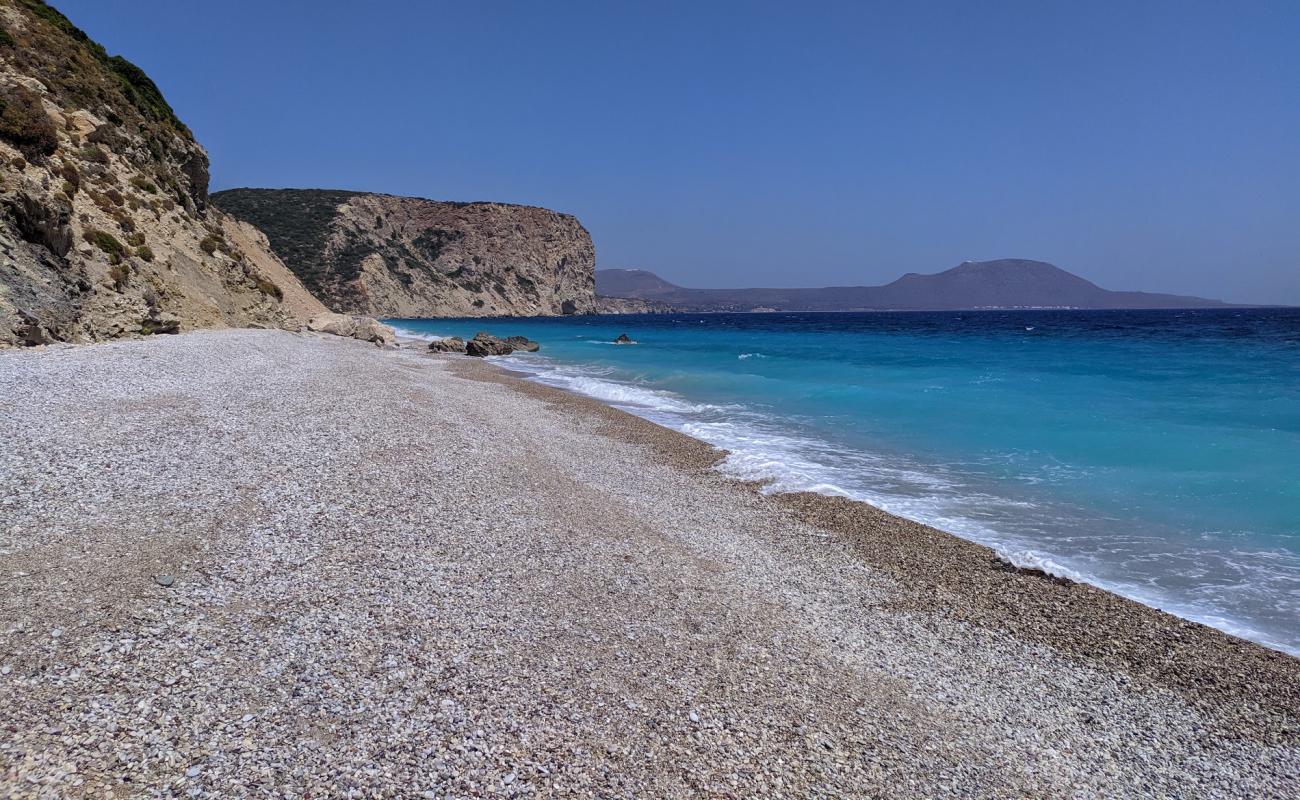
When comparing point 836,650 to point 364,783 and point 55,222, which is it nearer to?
point 364,783

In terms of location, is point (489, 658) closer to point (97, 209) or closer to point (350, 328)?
point (97, 209)

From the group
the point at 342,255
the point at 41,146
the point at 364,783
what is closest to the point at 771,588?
the point at 364,783

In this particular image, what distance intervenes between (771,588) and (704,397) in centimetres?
1605

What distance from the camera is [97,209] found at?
19516 millimetres

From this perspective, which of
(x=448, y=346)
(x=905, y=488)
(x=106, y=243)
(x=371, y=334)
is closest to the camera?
(x=905, y=488)

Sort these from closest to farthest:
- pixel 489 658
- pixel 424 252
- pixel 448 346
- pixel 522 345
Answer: pixel 489 658 → pixel 448 346 → pixel 522 345 → pixel 424 252

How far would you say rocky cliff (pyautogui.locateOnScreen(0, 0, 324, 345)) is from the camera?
15.0 m

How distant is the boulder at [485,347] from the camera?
122 ft

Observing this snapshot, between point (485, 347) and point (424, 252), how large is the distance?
8629cm

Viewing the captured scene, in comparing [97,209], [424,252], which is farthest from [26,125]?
[424,252]

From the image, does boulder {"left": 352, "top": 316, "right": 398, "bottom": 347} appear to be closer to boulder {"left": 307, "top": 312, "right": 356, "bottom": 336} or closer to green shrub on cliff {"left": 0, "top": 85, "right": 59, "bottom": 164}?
boulder {"left": 307, "top": 312, "right": 356, "bottom": 336}

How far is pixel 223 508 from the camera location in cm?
655

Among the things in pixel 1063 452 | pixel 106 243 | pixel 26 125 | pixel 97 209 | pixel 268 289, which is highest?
pixel 26 125

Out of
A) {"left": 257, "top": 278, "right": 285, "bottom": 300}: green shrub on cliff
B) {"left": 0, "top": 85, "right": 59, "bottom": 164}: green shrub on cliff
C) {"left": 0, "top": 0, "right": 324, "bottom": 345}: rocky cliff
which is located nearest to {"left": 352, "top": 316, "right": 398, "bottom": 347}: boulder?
{"left": 257, "top": 278, "right": 285, "bottom": 300}: green shrub on cliff
